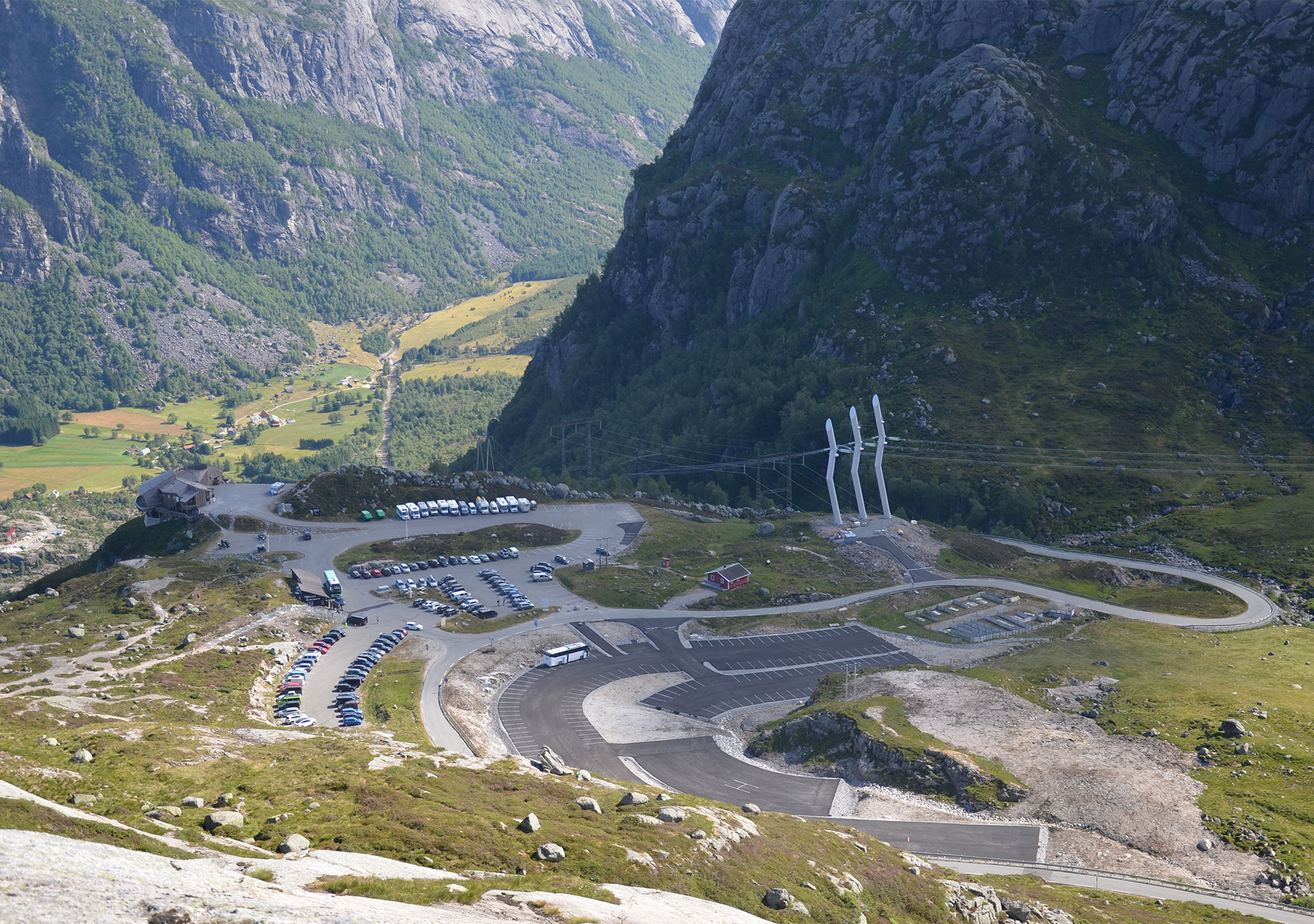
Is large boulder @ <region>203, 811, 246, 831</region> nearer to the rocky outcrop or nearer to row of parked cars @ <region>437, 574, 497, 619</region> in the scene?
the rocky outcrop

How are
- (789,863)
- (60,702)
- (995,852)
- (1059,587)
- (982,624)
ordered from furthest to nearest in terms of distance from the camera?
(1059,587) < (982,624) < (60,702) < (995,852) < (789,863)

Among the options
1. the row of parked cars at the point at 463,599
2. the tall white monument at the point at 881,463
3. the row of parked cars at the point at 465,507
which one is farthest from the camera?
the tall white monument at the point at 881,463

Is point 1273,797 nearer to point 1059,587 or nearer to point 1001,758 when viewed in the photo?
point 1001,758

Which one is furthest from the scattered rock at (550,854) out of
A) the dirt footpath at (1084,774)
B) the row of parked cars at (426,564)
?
the row of parked cars at (426,564)

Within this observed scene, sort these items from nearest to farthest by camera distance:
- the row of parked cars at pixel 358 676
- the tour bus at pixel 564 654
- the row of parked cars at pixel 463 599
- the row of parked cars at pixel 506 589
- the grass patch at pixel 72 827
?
1. the grass patch at pixel 72 827
2. the row of parked cars at pixel 358 676
3. the tour bus at pixel 564 654
4. the row of parked cars at pixel 463 599
5. the row of parked cars at pixel 506 589

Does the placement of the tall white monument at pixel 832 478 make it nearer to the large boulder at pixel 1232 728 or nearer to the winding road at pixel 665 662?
the winding road at pixel 665 662

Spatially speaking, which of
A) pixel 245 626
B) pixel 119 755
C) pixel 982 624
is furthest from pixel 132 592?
pixel 982 624
